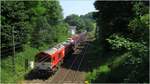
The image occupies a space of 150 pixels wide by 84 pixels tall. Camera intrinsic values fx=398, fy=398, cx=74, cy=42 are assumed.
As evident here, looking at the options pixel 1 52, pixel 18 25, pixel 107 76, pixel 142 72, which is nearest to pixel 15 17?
pixel 18 25

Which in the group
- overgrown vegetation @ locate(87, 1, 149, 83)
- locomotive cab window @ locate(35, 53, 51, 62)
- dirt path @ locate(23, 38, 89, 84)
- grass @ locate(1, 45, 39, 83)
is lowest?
dirt path @ locate(23, 38, 89, 84)

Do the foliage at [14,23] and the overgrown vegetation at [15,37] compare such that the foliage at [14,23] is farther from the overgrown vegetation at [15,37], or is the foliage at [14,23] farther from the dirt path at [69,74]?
the dirt path at [69,74]

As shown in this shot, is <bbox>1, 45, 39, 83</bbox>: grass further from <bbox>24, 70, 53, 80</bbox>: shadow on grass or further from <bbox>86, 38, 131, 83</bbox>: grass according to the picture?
<bbox>86, 38, 131, 83</bbox>: grass

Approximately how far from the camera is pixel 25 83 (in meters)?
35.5

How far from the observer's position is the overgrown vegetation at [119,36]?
963 inches

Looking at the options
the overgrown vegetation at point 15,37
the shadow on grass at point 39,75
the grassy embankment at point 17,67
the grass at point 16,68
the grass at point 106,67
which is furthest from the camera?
the shadow on grass at point 39,75

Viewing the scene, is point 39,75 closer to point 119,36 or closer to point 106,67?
point 106,67

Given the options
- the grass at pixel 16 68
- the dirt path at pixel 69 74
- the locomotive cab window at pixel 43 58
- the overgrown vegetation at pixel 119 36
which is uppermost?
the overgrown vegetation at pixel 119 36

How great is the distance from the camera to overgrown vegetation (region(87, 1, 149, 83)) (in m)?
24.5

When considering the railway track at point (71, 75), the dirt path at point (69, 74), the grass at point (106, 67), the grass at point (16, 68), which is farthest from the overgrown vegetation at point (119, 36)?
the grass at point (16, 68)

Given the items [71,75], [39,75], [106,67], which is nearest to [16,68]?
[39,75]

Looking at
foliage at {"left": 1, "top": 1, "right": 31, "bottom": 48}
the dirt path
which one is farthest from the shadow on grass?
foliage at {"left": 1, "top": 1, "right": 31, "bottom": 48}

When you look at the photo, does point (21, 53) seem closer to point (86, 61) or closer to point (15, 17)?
point (15, 17)

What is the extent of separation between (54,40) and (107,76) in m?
41.3
